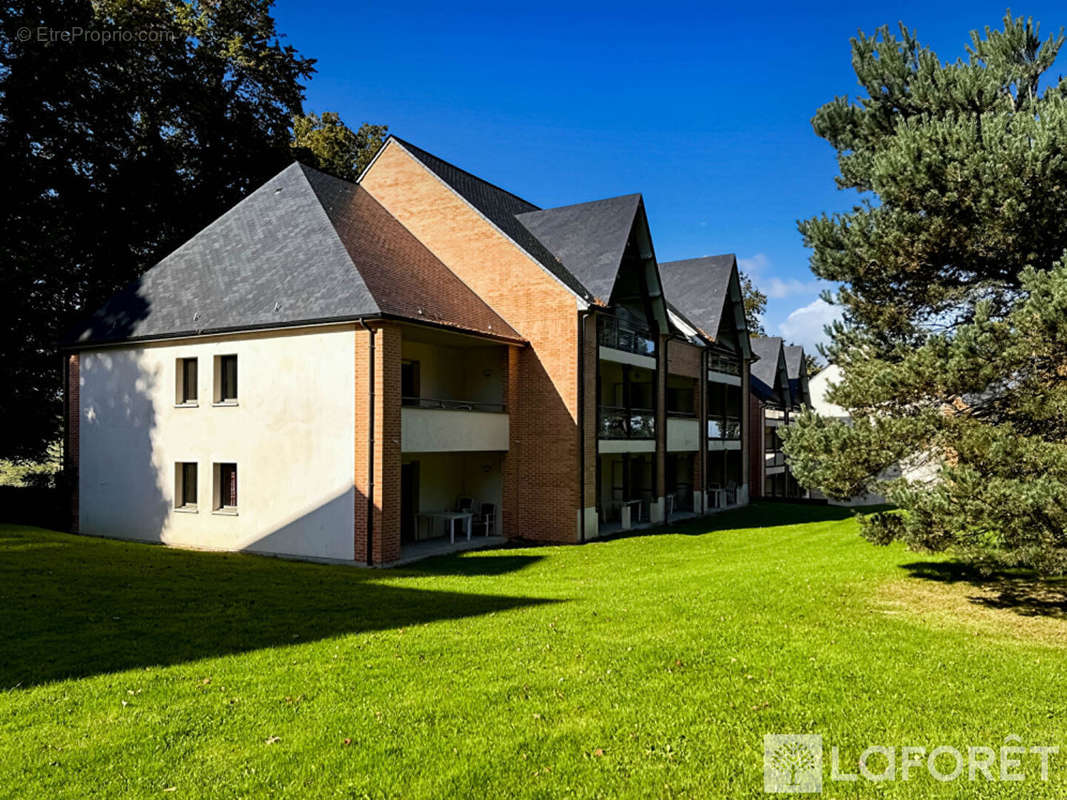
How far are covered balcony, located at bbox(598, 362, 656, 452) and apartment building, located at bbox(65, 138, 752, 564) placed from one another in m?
0.13

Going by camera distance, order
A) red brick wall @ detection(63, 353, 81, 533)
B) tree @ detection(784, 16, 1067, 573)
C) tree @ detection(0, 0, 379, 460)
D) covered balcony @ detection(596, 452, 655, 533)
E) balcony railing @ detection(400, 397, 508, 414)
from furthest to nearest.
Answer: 1. covered balcony @ detection(596, 452, 655, 533)
2. tree @ detection(0, 0, 379, 460)
3. red brick wall @ detection(63, 353, 81, 533)
4. balcony railing @ detection(400, 397, 508, 414)
5. tree @ detection(784, 16, 1067, 573)

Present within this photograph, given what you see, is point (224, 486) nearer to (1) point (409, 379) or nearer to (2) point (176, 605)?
(1) point (409, 379)

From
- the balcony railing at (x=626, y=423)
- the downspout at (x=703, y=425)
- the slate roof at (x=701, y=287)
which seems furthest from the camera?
the slate roof at (x=701, y=287)

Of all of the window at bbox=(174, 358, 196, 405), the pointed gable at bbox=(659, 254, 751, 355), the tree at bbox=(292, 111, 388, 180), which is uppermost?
the tree at bbox=(292, 111, 388, 180)

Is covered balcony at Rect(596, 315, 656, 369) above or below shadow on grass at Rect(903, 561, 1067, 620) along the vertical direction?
above

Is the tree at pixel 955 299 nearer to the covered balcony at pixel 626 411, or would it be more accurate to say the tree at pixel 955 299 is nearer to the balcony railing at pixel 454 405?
the balcony railing at pixel 454 405

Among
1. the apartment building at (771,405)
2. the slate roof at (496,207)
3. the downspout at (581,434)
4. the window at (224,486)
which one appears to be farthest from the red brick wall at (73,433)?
the apartment building at (771,405)

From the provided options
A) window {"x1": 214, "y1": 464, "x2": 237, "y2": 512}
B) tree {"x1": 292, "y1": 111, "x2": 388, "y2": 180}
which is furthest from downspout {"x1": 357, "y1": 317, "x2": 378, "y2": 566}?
tree {"x1": 292, "y1": 111, "x2": 388, "y2": 180}

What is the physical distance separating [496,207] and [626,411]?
26.1ft

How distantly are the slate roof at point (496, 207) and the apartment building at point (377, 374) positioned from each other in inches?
5.4

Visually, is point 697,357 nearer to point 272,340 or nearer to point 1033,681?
point 272,340

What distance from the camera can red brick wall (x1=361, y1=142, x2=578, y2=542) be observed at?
66.2 feet

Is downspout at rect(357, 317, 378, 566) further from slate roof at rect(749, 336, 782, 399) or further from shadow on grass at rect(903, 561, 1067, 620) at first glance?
slate roof at rect(749, 336, 782, 399)

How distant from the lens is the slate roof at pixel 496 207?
2111 centimetres
